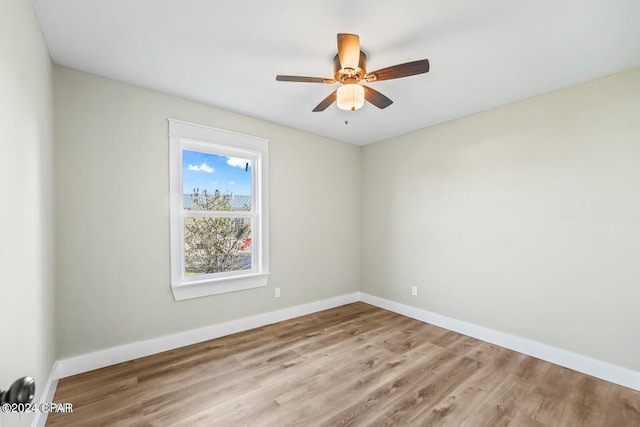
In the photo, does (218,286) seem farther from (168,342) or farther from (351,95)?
(351,95)

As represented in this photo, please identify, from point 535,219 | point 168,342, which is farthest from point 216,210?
point 535,219

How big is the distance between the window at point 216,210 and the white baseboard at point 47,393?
0.96 meters

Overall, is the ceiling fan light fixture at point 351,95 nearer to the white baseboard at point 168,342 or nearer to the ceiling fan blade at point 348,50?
the ceiling fan blade at point 348,50

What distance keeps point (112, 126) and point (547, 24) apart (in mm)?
3425

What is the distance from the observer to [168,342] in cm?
270

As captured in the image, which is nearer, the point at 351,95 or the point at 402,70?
the point at 402,70

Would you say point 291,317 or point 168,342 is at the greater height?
point 168,342

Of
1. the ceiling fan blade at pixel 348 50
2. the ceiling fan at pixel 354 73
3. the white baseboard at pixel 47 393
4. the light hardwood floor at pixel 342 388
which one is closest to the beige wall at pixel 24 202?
the white baseboard at pixel 47 393

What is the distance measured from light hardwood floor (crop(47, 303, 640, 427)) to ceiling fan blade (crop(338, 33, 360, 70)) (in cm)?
236

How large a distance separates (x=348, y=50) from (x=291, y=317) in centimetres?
313

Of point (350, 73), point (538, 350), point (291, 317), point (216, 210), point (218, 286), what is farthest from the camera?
point (291, 317)

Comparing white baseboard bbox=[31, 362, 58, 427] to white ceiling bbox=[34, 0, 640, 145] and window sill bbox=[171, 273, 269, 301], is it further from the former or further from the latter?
white ceiling bbox=[34, 0, 640, 145]

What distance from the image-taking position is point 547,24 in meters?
1.75

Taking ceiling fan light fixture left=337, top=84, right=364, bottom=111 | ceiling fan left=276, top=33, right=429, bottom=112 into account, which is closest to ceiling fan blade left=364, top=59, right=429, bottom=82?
ceiling fan left=276, top=33, right=429, bottom=112
